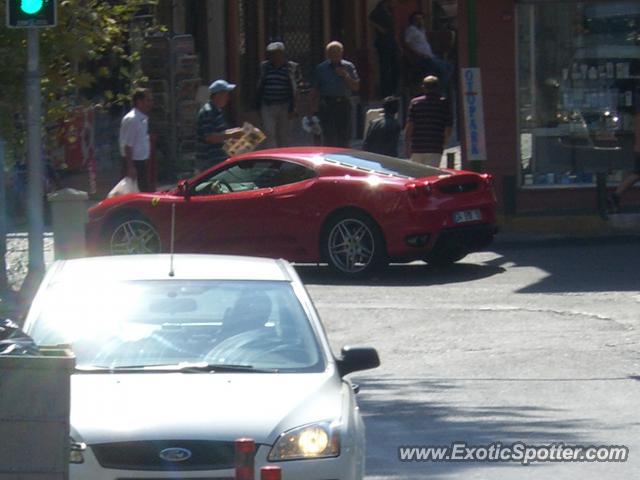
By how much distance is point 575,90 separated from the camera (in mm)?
19000

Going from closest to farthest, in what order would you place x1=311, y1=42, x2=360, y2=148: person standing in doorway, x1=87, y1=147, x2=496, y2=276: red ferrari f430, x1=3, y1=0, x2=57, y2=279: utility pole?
x1=3, y1=0, x2=57, y2=279: utility pole, x1=87, y1=147, x2=496, y2=276: red ferrari f430, x1=311, y1=42, x2=360, y2=148: person standing in doorway

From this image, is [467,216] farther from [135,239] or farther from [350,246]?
[135,239]

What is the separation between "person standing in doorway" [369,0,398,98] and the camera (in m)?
27.1

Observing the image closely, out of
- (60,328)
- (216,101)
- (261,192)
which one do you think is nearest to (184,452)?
(60,328)

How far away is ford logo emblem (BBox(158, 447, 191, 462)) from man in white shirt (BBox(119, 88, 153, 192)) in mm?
13818

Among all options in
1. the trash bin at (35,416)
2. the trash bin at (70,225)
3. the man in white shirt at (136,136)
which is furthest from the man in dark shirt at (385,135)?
the trash bin at (35,416)

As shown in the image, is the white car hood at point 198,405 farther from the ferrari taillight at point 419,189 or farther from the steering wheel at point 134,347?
the ferrari taillight at point 419,189

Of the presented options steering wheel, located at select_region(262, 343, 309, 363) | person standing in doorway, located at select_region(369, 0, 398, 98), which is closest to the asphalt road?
steering wheel, located at select_region(262, 343, 309, 363)

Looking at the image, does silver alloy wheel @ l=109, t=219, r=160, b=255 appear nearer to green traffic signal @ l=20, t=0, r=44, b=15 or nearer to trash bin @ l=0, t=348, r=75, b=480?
green traffic signal @ l=20, t=0, r=44, b=15

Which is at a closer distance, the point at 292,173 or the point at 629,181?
the point at 292,173

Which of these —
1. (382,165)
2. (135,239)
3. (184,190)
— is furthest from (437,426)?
(135,239)

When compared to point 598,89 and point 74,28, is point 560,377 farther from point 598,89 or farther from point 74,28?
point 598,89

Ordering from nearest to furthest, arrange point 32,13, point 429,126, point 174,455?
1. point 174,455
2. point 32,13
3. point 429,126

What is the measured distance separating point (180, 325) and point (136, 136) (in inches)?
499
